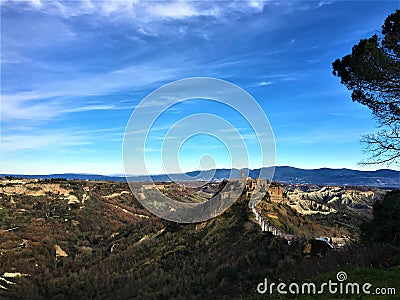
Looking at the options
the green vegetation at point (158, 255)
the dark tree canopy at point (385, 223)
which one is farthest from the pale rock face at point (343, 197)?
the dark tree canopy at point (385, 223)

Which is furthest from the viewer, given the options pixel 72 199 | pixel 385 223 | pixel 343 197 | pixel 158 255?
pixel 343 197

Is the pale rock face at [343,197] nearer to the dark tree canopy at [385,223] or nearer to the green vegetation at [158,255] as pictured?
the green vegetation at [158,255]

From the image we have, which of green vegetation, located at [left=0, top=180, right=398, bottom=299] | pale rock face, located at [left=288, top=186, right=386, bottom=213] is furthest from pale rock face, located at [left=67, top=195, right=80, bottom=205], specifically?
pale rock face, located at [left=288, top=186, right=386, bottom=213]

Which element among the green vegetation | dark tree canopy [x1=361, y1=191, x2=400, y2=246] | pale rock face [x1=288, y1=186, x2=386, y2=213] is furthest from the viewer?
pale rock face [x1=288, y1=186, x2=386, y2=213]

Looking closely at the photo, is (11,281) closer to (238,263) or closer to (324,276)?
(238,263)

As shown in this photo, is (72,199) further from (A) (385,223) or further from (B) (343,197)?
(A) (385,223)

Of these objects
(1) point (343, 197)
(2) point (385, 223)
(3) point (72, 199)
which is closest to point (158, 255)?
(2) point (385, 223)

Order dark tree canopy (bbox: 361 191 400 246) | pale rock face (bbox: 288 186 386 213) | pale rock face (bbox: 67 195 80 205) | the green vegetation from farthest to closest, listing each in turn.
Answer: pale rock face (bbox: 288 186 386 213) < pale rock face (bbox: 67 195 80 205) < the green vegetation < dark tree canopy (bbox: 361 191 400 246)

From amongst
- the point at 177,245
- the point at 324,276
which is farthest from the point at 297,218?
the point at 324,276

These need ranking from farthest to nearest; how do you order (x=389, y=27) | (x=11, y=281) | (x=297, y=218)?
(x=11, y=281) → (x=297, y=218) → (x=389, y=27)

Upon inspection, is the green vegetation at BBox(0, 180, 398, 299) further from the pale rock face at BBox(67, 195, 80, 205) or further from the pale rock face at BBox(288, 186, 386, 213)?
the pale rock face at BBox(288, 186, 386, 213)

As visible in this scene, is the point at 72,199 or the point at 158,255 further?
the point at 72,199

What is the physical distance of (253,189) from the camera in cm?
4581

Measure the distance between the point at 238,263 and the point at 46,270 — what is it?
171 feet
